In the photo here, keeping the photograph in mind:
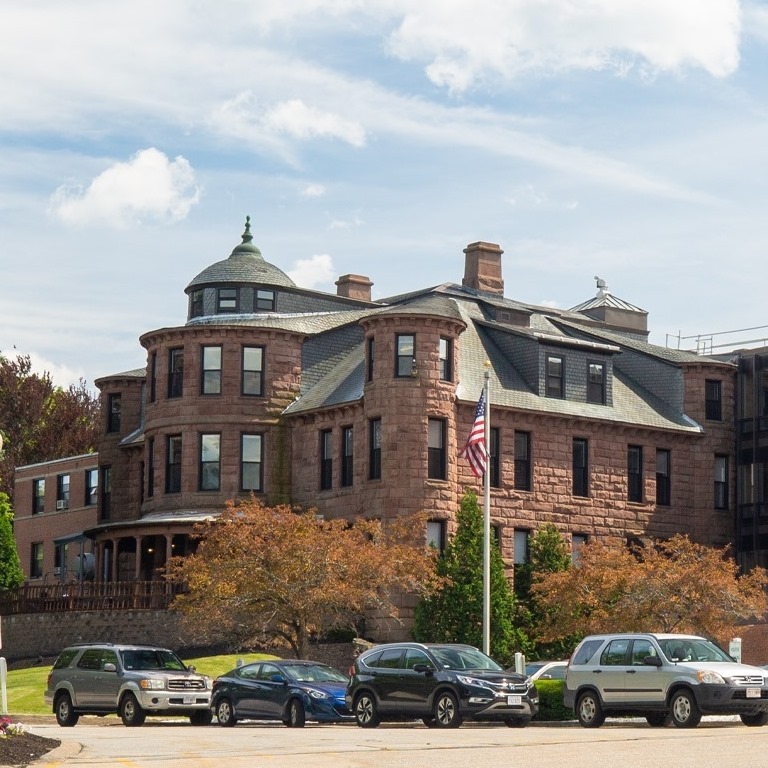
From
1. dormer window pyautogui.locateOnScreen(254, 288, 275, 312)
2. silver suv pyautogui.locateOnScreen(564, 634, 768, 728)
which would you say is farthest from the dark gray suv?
dormer window pyautogui.locateOnScreen(254, 288, 275, 312)

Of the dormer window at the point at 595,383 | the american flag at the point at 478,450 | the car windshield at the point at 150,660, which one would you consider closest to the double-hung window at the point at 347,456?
the dormer window at the point at 595,383

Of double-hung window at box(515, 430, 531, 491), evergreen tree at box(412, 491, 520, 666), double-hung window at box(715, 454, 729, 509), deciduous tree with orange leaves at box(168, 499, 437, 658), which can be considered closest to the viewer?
deciduous tree with orange leaves at box(168, 499, 437, 658)

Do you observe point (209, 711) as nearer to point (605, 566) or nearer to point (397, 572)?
point (397, 572)

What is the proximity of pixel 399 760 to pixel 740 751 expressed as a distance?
477 centimetres

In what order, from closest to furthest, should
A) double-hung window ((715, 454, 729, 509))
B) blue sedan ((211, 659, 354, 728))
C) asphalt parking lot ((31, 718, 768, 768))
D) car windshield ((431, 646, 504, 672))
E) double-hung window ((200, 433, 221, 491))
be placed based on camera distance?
1. asphalt parking lot ((31, 718, 768, 768))
2. car windshield ((431, 646, 504, 672))
3. blue sedan ((211, 659, 354, 728))
4. double-hung window ((200, 433, 221, 491))
5. double-hung window ((715, 454, 729, 509))

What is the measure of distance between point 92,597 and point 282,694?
22520 millimetres

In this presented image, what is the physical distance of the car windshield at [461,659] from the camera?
109 ft

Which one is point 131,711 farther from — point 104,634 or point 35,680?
point 104,634

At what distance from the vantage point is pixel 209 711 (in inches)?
1437

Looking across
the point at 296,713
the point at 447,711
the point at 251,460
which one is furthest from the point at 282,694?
the point at 251,460

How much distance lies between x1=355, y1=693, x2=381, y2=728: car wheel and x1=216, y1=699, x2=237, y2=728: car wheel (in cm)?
324

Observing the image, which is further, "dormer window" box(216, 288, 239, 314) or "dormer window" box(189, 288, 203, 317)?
"dormer window" box(189, 288, 203, 317)

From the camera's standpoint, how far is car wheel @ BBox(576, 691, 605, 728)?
3195 centimetres

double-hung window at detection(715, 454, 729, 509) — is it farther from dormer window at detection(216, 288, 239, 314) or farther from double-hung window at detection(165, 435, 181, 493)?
double-hung window at detection(165, 435, 181, 493)
